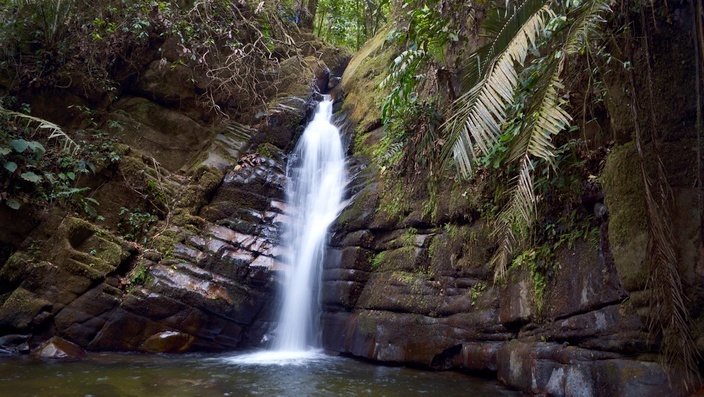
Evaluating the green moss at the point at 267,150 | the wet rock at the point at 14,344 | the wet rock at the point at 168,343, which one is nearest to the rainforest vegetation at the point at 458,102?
the green moss at the point at 267,150

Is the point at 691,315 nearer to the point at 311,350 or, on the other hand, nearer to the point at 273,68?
the point at 311,350

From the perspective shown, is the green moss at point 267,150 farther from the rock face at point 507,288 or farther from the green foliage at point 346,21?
the green foliage at point 346,21

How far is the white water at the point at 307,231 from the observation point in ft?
25.6

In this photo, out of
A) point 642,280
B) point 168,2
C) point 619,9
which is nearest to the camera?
point 642,280

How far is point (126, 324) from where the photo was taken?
7.22 meters

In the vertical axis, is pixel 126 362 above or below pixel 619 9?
below

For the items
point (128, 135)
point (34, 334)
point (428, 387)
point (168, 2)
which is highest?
point (168, 2)

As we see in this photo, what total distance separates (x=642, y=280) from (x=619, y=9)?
232 cm

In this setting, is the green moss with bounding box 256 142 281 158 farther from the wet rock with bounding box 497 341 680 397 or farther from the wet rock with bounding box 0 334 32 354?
the wet rock with bounding box 497 341 680 397

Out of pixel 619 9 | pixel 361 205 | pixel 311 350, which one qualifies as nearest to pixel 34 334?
pixel 311 350

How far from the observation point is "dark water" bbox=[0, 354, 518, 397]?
189 inches

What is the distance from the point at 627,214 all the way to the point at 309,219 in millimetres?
6577

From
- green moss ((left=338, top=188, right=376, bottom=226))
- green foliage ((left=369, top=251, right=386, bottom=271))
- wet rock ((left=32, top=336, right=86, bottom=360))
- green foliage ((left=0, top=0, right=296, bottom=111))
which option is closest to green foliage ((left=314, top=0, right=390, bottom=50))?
green foliage ((left=0, top=0, right=296, bottom=111))

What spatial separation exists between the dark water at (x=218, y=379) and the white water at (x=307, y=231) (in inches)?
34.0
